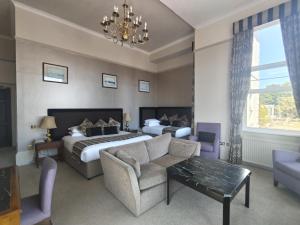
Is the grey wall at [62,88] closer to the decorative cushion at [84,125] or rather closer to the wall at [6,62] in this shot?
the decorative cushion at [84,125]

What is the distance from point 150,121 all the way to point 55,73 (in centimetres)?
341

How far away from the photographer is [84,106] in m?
4.92

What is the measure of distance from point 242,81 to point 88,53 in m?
4.32

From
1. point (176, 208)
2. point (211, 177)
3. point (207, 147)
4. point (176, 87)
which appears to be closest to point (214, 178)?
point (211, 177)

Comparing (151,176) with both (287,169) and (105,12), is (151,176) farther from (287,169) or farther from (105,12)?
(105,12)

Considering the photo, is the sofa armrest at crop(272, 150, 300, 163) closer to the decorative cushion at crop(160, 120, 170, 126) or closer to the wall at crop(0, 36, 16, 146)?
the decorative cushion at crop(160, 120, 170, 126)

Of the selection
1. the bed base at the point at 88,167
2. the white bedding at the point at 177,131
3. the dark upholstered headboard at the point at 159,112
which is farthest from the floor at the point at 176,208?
the dark upholstered headboard at the point at 159,112

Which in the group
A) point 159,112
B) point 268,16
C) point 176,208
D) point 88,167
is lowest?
point 176,208

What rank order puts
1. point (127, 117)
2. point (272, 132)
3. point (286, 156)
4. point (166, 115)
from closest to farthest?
point (286, 156) → point (272, 132) → point (127, 117) → point (166, 115)

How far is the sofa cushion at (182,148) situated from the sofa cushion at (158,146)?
0.41ft

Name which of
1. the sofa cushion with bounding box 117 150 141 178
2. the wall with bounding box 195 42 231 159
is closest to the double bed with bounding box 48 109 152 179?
the sofa cushion with bounding box 117 150 141 178

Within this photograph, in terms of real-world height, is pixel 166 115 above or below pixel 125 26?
below

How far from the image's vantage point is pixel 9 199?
122 cm

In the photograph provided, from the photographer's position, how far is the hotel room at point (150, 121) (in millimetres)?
2061
